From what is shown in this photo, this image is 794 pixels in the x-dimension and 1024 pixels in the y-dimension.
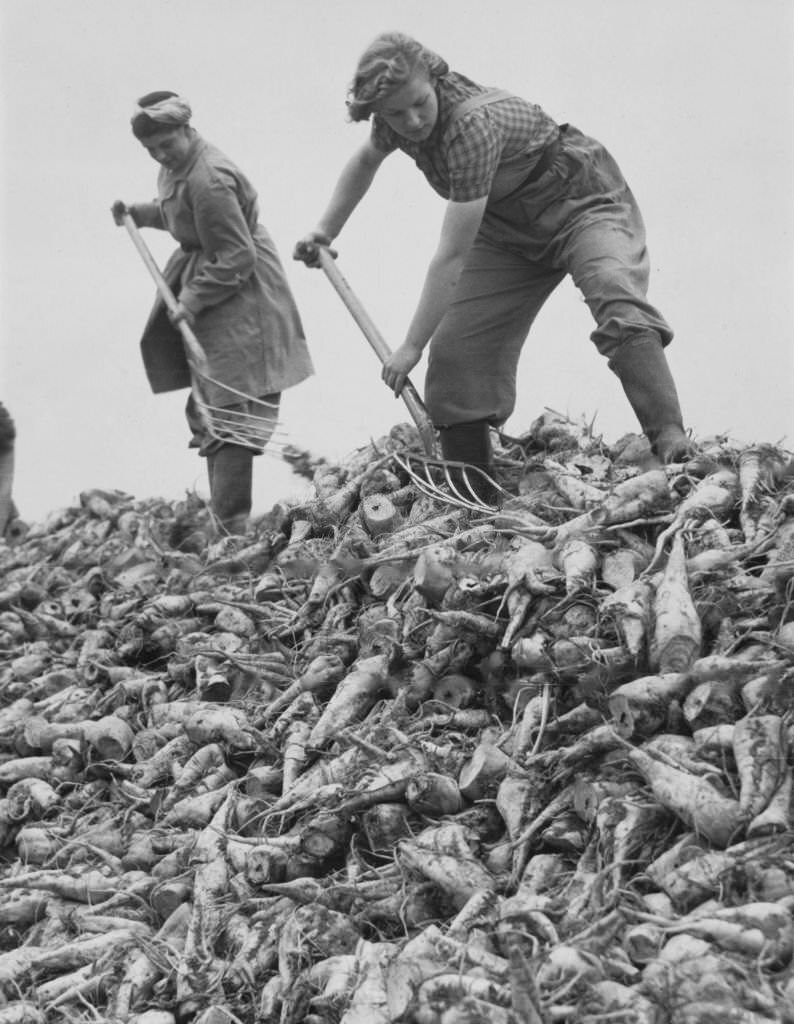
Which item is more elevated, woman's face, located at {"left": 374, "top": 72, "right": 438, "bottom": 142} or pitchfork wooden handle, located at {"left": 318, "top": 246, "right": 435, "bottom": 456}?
woman's face, located at {"left": 374, "top": 72, "right": 438, "bottom": 142}

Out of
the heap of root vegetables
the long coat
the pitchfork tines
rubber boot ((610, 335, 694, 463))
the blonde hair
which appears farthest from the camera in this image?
the long coat

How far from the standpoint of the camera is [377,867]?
3.80 metres

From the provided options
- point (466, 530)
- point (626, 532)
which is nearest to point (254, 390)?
point (466, 530)

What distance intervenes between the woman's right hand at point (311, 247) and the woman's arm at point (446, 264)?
1.08m

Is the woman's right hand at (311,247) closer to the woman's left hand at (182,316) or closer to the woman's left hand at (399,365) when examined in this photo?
the woman's left hand at (399,365)

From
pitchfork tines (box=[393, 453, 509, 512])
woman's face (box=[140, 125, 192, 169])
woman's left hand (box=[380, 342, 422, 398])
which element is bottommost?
pitchfork tines (box=[393, 453, 509, 512])

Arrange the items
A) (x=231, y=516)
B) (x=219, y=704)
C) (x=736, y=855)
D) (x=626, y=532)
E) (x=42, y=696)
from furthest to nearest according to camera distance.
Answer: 1. (x=231, y=516)
2. (x=42, y=696)
3. (x=219, y=704)
4. (x=626, y=532)
5. (x=736, y=855)

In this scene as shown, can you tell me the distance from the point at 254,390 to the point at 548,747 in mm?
3796

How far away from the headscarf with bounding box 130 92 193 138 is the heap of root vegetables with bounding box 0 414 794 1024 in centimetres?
220

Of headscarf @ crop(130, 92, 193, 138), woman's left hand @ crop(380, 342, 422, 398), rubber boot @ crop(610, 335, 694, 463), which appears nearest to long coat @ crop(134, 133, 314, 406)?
headscarf @ crop(130, 92, 193, 138)

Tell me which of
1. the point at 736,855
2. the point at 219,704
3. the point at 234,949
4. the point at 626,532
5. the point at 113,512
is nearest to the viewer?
the point at 736,855

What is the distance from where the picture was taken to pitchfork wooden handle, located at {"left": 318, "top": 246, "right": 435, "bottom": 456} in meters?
→ 5.69

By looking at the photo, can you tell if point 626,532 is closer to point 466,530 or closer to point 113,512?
point 466,530

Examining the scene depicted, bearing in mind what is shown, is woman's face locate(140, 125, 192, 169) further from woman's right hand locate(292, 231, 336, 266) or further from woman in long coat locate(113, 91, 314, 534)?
woman's right hand locate(292, 231, 336, 266)
